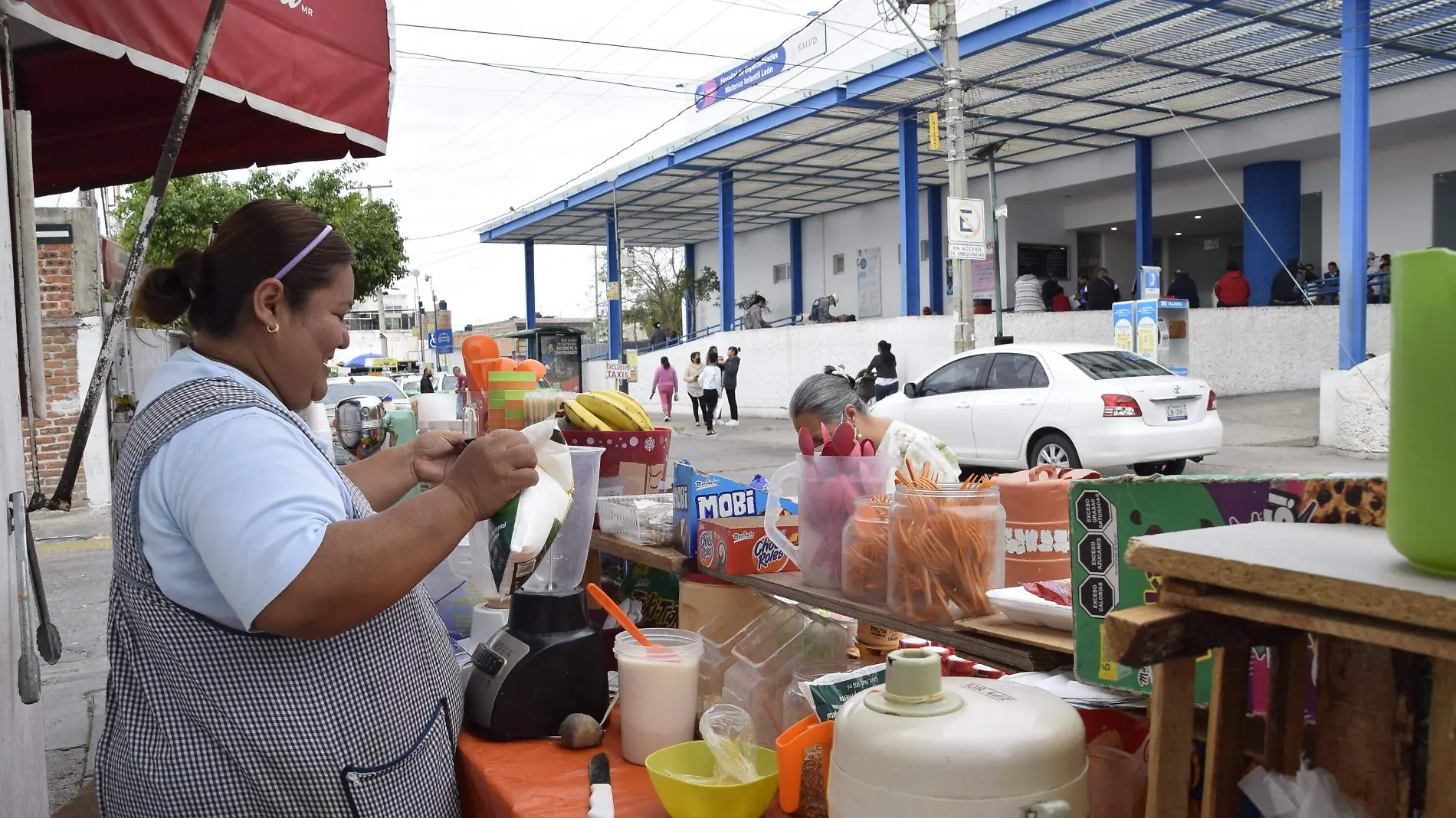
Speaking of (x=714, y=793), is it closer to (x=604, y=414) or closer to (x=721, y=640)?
(x=721, y=640)

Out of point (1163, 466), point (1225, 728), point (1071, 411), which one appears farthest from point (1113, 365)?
point (1225, 728)

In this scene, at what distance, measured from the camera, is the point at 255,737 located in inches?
64.1

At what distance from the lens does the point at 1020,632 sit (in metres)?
1.71

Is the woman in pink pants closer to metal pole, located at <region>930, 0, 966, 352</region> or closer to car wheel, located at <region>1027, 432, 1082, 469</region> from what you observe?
metal pole, located at <region>930, 0, 966, 352</region>

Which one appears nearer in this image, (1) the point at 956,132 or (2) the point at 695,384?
(1) the point at 956,132

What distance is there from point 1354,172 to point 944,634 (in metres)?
14.1

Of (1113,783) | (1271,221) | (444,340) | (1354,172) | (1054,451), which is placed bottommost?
(1054,451)

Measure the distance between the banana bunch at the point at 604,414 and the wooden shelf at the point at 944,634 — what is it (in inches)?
40.6

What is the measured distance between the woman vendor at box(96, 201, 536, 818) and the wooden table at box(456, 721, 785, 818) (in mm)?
147

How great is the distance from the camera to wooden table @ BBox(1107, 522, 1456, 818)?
0.94 m

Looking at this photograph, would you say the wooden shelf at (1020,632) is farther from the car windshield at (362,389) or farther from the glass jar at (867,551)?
the car windshield at (362,389)

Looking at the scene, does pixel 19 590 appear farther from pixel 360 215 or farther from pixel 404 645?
pixel 360 215

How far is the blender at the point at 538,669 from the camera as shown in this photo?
2.23 m

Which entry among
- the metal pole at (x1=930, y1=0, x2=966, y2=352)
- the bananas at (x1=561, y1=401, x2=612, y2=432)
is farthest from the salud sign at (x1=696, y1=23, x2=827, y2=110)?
the bananas at (x1=561, y1=401, x2=612, y2=432)
